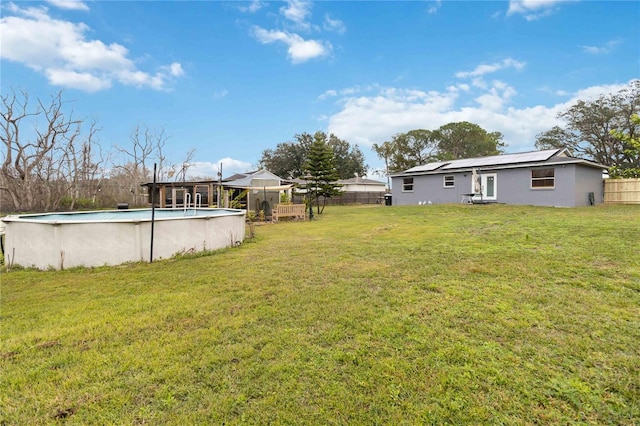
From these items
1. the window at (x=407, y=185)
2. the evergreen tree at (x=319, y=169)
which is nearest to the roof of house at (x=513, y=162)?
the window at (x=407, y=185)

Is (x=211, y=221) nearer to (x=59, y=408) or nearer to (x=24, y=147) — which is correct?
(x=59, y=408)

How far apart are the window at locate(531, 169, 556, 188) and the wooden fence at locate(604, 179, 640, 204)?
14.4 feet

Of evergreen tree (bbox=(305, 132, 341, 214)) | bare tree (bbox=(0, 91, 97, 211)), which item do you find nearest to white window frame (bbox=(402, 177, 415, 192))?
evergreen tree (bbox=(305, 132, 341, 214))

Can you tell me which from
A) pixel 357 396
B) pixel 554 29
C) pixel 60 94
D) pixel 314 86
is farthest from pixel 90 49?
pixel 554 29

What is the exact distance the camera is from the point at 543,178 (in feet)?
50.9

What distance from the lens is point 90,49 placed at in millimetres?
12453

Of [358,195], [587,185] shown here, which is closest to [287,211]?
[587,185]

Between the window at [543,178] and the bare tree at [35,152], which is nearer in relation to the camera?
the window at [543,178]

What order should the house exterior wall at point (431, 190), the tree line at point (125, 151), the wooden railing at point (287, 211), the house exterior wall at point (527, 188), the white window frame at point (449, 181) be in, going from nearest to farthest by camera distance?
the wooden railing at point (287, 211)
the house exterior wall at point (527, 188)
the house exterior wall at point (431, 190)
the white window frame at point (449, 181)
the tree line at point (125, 151)

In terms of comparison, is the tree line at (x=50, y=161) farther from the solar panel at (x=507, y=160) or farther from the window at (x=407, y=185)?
the solar panel at (x=507, y=160)

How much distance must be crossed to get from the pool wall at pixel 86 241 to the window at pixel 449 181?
54.7 ft

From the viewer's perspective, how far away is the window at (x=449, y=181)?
18844mm

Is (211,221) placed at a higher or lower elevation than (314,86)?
lower

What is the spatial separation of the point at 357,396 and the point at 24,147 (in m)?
27.3
